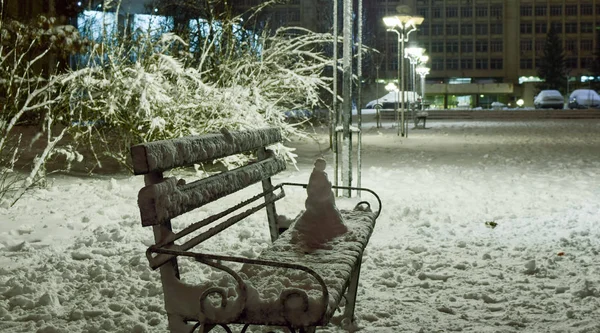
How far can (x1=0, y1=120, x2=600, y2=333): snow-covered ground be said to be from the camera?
182 inches

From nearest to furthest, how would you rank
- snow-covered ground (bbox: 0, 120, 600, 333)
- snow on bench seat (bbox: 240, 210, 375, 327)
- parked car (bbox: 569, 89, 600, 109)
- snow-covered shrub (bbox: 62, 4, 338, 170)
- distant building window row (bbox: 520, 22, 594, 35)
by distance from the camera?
snow on bench seat (bbox: 240, 210, 375, 327) → snow-covered ground (bbox: 0, 120, 600, 333) → snow-covered shrub (bbox: 62, 4, 338, 170) → parked car (bbox: 569, 89, 600, 109) → distant building window row (bbox: 520, 22, 594, 35)

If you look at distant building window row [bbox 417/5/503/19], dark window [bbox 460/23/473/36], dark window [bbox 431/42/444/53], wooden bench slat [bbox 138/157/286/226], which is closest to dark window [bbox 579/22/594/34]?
distant building window row [bbox 417/5/503/19]

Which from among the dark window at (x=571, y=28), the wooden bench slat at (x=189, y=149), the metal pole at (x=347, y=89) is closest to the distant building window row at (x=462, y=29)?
the dark window at (x=571, y=28)

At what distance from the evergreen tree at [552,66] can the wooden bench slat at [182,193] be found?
4590 inches

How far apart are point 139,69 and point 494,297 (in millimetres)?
7765

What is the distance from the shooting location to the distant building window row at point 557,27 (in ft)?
400

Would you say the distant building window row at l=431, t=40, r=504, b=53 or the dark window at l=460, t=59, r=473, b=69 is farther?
the dark window at l=460, t=59, r=473, b=69

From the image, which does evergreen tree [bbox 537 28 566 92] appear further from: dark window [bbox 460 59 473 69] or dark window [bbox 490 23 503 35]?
dark window [bbox 460 59 473 69]

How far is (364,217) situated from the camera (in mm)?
5426

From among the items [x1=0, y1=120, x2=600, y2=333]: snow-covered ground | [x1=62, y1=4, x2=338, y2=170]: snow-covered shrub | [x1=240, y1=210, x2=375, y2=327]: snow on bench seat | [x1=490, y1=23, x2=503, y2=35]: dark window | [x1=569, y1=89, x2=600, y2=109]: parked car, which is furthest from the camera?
[x1=490, y1=23, x2=503, y2=35]: dark window

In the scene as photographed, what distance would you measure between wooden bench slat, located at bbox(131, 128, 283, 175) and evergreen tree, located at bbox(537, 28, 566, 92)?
381ft

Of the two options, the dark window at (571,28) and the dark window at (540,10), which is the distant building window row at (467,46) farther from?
the dark window at (571,28)

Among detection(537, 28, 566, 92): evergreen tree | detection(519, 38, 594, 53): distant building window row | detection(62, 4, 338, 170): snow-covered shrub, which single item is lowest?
detection(62, 4, 338, 170): snow-covered shrub

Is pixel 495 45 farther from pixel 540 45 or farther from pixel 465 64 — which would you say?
pixel 540 45
